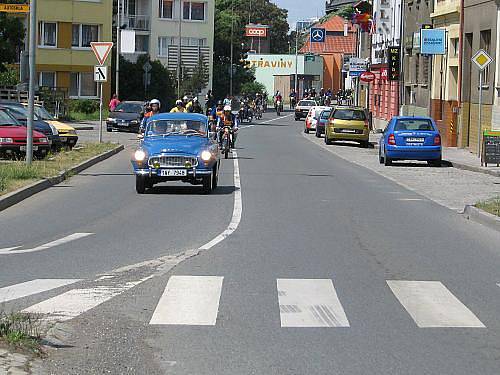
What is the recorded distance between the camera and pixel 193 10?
93.1 meters

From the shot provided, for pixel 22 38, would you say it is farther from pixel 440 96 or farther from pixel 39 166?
pixel 39 166

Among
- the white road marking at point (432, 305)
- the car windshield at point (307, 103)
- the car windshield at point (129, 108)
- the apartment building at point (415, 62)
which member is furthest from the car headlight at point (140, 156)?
the car windshield at point (307, 103)

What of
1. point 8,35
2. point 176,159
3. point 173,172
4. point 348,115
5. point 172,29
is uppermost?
point 172,29

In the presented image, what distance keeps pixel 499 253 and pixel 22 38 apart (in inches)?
1710

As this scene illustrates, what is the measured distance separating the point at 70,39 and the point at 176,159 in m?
51.4

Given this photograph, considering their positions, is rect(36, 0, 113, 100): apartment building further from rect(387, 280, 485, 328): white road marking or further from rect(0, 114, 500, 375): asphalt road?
rect(387, 280, 485, 328): white road marking

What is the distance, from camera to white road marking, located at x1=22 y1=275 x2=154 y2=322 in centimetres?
890

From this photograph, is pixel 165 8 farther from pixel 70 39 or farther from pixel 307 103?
pixel 70 39

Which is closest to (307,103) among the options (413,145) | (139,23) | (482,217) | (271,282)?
(139,23)

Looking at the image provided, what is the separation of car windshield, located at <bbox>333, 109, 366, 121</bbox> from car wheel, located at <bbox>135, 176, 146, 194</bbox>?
2711cm

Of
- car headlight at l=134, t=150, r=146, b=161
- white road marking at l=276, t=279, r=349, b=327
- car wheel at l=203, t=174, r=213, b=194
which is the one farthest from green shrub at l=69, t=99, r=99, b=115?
white road marking at l=276, t=279, r=349, b=327

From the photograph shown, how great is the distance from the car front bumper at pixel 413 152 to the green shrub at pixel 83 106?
33.7 meters

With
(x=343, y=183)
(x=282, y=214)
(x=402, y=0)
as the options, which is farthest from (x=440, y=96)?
(x=282, y=214)

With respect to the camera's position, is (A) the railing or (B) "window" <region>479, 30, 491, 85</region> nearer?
(B) "window" <region>479, 30, 491, 85</region>
